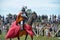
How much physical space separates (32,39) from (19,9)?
0.29 m

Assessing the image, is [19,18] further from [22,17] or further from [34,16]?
[34,16]

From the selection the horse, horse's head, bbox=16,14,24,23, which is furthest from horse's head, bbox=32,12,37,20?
horse's head, bbox=16,14,24,23

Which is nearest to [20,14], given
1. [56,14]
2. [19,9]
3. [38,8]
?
[19,9]

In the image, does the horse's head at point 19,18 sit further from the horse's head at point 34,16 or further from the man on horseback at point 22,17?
the horse's head at point 34,16

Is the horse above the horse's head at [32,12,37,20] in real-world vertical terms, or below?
below

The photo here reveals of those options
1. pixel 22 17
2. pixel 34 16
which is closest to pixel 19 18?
pixel 22 17

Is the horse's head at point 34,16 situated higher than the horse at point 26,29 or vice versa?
the horse's head at point 34,16

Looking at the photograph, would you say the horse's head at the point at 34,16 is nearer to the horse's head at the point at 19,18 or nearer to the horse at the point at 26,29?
the horse at the point at 26,29

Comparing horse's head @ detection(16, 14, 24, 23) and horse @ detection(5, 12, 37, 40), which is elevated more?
horse's head @ detection(16, 14, 24, 23)

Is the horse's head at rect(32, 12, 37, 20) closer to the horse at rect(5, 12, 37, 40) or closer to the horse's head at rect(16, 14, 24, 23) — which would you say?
the horse at rect(5, 12, 37, 40)

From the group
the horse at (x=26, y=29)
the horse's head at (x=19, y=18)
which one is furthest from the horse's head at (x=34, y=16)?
the horse's head at (x=19, y=18)

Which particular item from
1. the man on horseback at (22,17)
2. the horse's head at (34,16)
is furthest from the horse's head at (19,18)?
the horse's head at (34,16)

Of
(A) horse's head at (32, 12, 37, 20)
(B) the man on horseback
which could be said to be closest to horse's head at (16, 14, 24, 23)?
(B) the man on horseback

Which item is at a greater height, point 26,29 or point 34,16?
point 34,16
